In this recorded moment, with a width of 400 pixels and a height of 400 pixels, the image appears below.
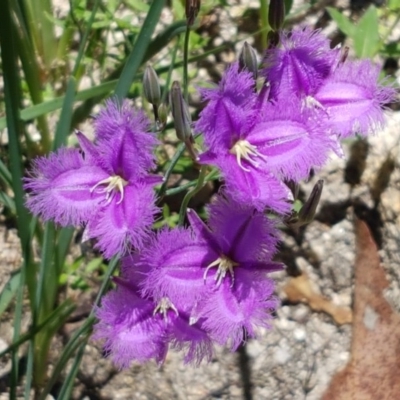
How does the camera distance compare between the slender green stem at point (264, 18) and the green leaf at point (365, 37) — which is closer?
the green leaf at point (365, 37)

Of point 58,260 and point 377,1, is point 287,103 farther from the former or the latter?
point 377,1

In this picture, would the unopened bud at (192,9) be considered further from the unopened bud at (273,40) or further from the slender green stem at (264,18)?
the slender green stem at (264,18)

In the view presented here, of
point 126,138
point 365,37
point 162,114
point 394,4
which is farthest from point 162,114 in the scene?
point 394,4

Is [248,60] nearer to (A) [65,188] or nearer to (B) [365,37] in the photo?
(A) [65,188]

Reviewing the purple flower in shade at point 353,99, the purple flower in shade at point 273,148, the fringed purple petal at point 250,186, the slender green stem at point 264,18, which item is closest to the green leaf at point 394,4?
the slender green stem at point 264,18

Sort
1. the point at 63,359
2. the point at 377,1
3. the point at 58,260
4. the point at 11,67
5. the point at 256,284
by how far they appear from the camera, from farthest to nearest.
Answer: the point at 377,1
the point at 58,260
the point at 63,359
the point at 11,67
the point at 256,284

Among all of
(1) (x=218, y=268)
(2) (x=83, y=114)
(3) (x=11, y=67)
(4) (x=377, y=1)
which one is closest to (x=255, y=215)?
(1) (x=218, y=268)
